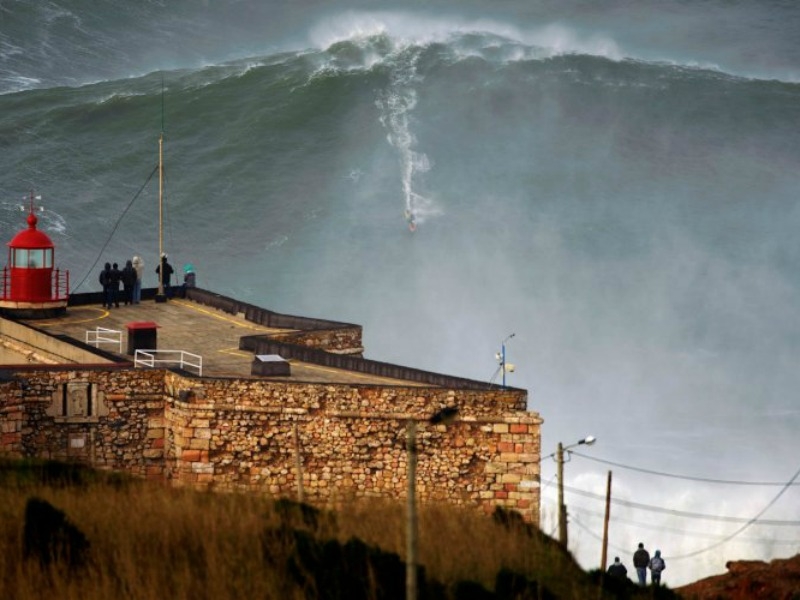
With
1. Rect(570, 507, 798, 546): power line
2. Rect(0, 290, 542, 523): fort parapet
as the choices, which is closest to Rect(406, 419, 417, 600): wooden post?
Rect(0, 290, 542, 523): fort parapet

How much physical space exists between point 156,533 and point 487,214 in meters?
78.2

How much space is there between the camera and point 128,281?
57.4 m

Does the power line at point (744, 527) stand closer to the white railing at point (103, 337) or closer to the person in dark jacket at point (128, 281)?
the person in dark jacket at point (128, 281)

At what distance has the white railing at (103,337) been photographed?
49.9 m

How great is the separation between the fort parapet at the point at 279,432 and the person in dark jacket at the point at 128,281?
12.0 metres

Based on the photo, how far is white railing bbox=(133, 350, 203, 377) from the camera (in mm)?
46394

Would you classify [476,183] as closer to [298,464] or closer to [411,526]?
[298,464]

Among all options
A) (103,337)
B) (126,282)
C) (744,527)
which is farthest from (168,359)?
(744,527)

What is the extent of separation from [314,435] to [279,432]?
2.47 feet

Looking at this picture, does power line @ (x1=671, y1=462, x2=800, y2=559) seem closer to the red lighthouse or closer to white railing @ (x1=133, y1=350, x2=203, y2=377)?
the red lighthouse

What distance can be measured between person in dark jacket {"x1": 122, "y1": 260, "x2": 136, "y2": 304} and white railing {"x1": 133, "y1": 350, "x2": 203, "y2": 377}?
8749 mm

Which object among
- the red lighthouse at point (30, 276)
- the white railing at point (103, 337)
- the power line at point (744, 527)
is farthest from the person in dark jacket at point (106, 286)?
the power line at point (744, 527)

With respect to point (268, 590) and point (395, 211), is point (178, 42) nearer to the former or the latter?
point (395, 211)

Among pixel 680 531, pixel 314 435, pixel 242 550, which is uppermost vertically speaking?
pixel 314 435
